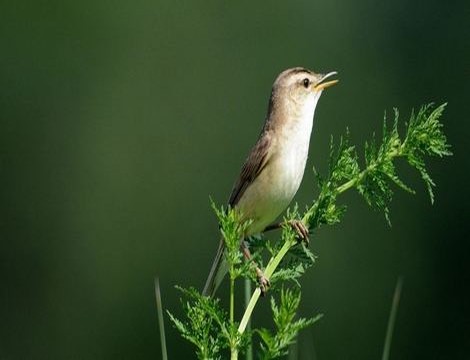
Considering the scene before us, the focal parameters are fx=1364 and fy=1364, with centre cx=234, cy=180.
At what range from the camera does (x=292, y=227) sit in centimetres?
360

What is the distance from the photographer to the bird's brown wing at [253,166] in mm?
5523

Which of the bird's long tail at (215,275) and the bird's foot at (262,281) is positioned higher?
the bird's foot at (262,281)

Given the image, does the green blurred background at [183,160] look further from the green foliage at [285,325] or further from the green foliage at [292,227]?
the green foliage at [285,325]

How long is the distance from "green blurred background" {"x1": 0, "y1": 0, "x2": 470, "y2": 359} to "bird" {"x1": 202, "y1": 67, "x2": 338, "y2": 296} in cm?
760

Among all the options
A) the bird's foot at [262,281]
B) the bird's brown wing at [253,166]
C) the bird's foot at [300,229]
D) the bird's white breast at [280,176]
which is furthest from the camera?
the bird's brown wing at [253,166]

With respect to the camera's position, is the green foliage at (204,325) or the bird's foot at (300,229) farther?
the bird's foot at (300,229)

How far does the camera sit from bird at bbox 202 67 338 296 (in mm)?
5316

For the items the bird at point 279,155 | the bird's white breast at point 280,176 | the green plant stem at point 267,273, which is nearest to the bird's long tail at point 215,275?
the bird at point 279,155

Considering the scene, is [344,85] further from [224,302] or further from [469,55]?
[224,302]

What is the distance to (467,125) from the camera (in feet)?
52.5

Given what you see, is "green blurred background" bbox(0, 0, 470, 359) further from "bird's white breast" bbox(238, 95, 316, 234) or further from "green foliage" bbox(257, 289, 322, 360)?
"green foliage" bbox(257, 289, 322, 360)

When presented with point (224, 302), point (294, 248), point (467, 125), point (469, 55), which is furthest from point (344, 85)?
point (294, 248)

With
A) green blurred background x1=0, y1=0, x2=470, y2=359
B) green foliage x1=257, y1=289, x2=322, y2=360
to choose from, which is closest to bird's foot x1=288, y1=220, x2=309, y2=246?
green foliage x1=257, y1=289, x2=322, y2=360

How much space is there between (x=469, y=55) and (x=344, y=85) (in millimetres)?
1821
